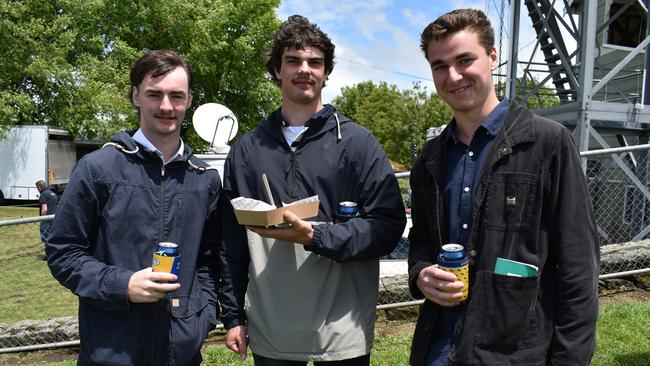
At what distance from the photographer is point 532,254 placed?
81.1 inches

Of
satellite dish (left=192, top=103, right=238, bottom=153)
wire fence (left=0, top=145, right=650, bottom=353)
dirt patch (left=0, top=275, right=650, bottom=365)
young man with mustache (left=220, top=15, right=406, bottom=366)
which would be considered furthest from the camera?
satellite dish (left=192, top=103, right=238, bottom=153)

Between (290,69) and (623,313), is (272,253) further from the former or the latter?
(623,313)

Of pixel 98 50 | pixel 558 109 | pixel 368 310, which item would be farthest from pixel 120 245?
pixel 98 50

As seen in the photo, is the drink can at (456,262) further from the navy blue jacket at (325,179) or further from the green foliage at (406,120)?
the green foliage at (406,120)

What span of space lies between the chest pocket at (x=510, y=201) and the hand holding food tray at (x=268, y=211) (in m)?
0.78

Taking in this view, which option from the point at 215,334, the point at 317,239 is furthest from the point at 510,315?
the point at 215,334

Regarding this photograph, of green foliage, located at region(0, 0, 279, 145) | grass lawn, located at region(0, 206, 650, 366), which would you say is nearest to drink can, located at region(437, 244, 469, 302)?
grass lawn, located at region(0, 206, 650, 366)

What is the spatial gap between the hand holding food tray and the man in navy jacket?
337mm

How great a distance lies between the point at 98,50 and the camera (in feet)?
66.7

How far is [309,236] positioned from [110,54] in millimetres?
20798

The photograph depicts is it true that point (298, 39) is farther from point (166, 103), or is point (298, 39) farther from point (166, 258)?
point (166, 258)

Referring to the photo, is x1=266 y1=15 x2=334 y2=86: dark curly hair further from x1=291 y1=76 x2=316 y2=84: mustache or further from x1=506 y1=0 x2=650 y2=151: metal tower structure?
x1=506 y1=0 x2=650 y2=151: metal tower structure

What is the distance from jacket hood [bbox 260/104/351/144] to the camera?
2758mm

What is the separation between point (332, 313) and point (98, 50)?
20.4 m
